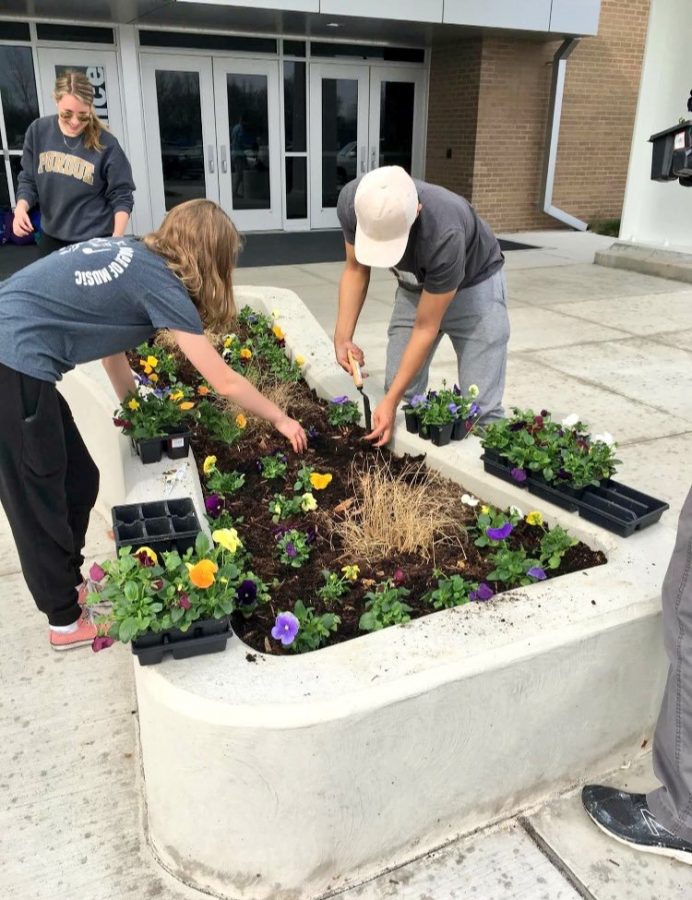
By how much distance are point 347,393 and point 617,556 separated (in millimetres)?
1923

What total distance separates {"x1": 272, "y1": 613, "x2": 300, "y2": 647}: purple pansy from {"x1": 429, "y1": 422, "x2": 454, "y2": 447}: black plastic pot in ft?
4.68

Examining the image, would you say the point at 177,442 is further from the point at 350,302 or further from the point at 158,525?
the point at 350,302

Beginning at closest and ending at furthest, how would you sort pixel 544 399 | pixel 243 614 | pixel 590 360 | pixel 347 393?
1. pixel 243 614
2. pixel 347 393
3. pixel 544 399
4. pixel 590 360

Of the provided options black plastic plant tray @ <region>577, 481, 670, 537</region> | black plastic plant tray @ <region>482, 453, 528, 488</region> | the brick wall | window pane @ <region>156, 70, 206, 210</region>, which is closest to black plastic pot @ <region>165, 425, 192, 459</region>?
black plastic plant tray @ <region>482, 453, 528, 488</region>

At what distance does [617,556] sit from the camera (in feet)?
7.94

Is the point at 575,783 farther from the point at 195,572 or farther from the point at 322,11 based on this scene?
the point at 322,11

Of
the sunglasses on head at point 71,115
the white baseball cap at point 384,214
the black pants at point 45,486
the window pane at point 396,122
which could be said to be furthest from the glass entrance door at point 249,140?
the black pants at point 45,486

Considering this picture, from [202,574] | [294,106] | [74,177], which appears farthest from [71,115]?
[294,106]

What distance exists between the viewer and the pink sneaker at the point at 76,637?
280cm

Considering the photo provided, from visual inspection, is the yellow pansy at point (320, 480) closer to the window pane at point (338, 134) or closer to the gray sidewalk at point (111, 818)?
the gray sidewalk at point (111, 818)

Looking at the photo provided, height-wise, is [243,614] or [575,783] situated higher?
[243,614]

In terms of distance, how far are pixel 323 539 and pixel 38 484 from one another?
Answer: 3.18 ft

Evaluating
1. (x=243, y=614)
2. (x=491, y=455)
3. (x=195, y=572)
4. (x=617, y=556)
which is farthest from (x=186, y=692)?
(x=491, y=455)

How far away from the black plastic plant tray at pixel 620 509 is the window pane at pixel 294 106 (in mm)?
12158
